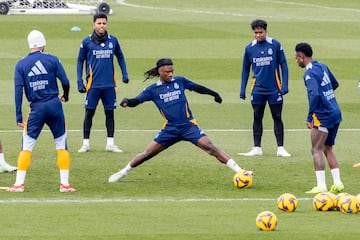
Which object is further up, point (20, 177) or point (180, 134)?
point (180, 134)

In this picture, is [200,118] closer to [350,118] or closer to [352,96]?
[350,118]

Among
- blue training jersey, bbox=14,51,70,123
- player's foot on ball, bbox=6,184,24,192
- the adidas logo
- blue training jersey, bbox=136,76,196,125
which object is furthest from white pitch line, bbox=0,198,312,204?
the adidas logo

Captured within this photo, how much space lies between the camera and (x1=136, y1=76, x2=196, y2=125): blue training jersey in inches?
712

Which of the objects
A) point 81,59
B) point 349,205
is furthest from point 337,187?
point 81,59

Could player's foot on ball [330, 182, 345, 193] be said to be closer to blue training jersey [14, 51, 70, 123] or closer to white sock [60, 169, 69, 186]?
white sock [60, 169, 69, 186]

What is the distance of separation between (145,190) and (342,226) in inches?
159

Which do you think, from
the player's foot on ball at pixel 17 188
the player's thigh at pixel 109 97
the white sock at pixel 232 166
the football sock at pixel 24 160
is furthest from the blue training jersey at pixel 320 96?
the player's thigh at pixel 109 97

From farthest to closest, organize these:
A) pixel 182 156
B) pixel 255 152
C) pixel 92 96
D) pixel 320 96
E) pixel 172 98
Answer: pixel 92 96 → pixel 182 156 → pixel 255 152 → pixel 172 98 → pixel 320 96

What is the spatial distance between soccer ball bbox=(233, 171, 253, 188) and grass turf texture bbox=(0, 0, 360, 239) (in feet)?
0.40

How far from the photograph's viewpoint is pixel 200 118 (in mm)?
26391

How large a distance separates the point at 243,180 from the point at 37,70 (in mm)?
3577

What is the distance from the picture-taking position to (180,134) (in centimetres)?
1811

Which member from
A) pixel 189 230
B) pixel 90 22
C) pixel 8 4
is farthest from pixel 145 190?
pixel 8 4

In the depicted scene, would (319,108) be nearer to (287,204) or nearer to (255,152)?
(287,204)
